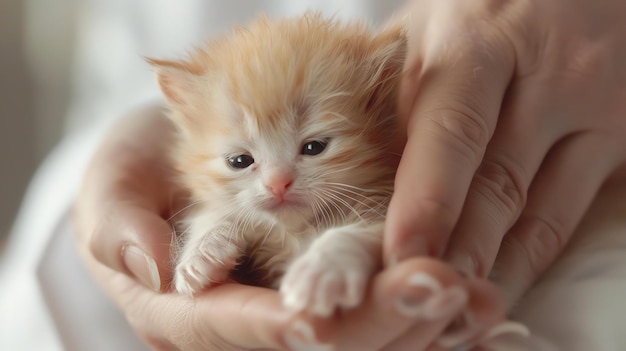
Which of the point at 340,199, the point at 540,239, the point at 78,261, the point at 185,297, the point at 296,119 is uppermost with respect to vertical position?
the point at 296,119

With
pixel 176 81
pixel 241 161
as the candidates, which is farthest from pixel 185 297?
pixel 176 81

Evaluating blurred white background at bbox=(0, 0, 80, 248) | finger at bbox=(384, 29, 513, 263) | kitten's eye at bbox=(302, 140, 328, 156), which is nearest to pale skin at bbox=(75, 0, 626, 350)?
finger at bbox=(384, 29, 513, 263)

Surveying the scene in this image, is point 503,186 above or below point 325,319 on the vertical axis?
below

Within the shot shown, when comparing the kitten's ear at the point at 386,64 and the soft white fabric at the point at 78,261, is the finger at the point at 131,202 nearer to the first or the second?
the soft white fabric at the point at 78,261

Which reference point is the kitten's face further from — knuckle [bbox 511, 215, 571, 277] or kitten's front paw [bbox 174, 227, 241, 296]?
knuckle [bbox 511, 215, 571, 277]

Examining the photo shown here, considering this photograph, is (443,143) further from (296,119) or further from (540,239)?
(540,239)

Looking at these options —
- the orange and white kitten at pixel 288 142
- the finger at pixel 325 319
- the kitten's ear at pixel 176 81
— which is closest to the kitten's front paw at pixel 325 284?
the finger at pixel 325 319
